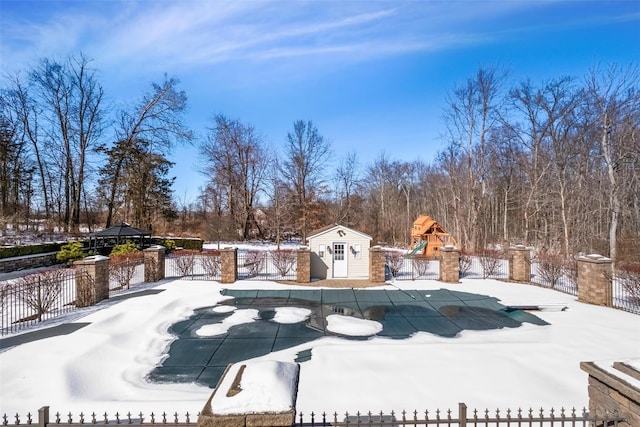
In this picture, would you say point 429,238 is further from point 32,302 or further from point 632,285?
point 32,302

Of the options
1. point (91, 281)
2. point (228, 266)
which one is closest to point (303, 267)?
point (228, 266)

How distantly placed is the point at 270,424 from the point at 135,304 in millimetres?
8772

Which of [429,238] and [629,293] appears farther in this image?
[429,238]

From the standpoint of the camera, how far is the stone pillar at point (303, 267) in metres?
13.6

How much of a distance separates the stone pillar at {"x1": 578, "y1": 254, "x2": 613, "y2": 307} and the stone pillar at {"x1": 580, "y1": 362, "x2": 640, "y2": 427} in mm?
8708

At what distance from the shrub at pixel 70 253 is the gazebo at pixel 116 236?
36.9 inches

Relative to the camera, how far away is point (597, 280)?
32.2 ft

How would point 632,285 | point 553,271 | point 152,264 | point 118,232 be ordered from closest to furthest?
point 632,285
point 553,271
point 152,264
point 118,232

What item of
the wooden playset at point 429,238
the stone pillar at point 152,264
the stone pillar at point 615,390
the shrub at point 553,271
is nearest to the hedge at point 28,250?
the stone pillar at point 152,264

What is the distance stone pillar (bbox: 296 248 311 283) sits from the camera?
13609mm

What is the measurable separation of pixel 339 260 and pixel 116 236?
14.2 meters

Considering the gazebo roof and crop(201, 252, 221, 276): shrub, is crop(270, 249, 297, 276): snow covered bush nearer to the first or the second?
crop(201, 252, 221, 276): shrub

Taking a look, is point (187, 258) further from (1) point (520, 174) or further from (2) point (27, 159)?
(1) point (520, 174)

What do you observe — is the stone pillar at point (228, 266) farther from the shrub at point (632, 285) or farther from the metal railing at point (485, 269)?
the shrub at point (632, 285)
